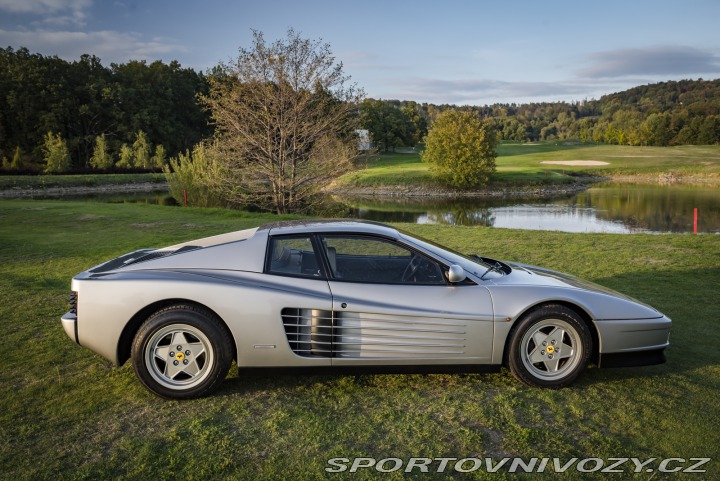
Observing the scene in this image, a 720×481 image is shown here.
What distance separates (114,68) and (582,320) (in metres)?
91.7

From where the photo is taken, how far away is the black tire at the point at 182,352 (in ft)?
13.2

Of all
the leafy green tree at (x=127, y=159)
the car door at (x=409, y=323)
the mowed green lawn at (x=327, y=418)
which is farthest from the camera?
the leafy green tree at (x=127, y=159)

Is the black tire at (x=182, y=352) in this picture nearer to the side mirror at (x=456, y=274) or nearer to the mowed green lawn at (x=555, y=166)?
the side mirror at (x=456, y=274)

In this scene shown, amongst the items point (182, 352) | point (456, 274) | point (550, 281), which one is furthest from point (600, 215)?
point (182, 352)

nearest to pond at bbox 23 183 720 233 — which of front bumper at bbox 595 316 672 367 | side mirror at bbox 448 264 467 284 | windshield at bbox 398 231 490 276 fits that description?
front bumper at bbox 595 316 672 367

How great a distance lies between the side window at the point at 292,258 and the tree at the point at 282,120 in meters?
16.5

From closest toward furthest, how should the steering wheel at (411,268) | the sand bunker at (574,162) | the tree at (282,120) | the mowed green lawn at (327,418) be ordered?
the mowed green lawn at (327,418)
the steering wheel at (411,268)
the tree at (282,120)
the sand bunker at (574,162)

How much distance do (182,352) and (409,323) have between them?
1.84 m

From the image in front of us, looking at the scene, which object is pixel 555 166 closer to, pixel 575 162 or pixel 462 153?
pixel 575 162

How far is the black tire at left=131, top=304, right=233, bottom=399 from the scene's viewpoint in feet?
13.2

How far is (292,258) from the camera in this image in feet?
14.3

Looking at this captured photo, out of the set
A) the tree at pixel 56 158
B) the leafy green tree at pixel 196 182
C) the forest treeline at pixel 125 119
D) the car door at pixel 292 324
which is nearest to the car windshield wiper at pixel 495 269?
the car door at pixel 292 324

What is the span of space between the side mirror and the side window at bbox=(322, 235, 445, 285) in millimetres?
140

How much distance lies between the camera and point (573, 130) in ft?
440
